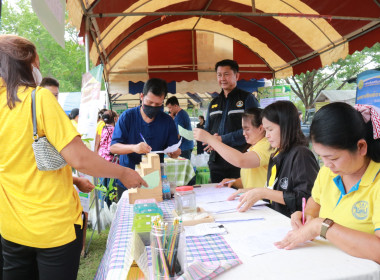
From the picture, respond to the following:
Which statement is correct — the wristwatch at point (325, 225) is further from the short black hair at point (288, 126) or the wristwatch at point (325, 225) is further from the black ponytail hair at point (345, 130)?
the short black hair at point (288, 126)

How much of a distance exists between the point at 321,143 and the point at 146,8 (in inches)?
149

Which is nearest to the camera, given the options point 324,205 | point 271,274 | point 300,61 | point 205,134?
point 271,274

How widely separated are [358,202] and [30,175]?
4.61 ft

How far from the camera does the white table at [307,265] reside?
1.01 metres

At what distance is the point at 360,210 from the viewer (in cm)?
126

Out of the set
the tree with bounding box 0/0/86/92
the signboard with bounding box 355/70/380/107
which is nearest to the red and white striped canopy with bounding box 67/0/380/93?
the signboard with bounding box 355/70/380/107

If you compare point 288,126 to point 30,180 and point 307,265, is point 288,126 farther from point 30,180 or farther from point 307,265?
point 30,180

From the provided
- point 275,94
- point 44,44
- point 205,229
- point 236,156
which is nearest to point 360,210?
point 205,229

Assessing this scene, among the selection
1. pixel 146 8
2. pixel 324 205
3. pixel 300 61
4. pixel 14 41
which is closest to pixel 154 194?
pixel 324 205

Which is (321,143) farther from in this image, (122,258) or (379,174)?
(122,258)

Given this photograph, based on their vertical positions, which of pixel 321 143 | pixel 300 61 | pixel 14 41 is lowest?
pixel 321 143

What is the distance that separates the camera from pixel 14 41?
126 centimetres

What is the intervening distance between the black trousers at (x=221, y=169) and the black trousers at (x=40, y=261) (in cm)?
204

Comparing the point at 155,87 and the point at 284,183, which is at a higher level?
the point at 155,87
